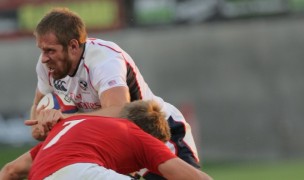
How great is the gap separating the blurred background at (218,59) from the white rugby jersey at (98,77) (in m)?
13.5

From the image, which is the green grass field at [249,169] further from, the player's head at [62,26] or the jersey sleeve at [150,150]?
the jersey sleeve at [150,150]

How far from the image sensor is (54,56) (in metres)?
7.49

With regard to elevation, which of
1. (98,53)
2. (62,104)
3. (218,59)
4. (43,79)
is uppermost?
(98,53)

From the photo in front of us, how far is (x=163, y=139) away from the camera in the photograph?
6848 millimetres

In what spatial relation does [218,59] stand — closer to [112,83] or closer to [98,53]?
[98,53]

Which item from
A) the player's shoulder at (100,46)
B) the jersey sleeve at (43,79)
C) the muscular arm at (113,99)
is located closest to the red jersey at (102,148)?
the muscular arm at (113,99)

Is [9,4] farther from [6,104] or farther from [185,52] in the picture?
[185,52]

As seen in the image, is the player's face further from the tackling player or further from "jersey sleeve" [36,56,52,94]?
the tackling player

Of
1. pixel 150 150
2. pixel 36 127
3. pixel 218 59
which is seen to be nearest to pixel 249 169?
pixel 218 59

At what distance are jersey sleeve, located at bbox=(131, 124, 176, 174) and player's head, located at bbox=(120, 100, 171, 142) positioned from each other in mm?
177

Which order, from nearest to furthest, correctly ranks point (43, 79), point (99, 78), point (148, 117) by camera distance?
point (148, 117), point (99, 78), point (43, 79)

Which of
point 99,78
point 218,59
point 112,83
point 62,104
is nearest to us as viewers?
point 112,83

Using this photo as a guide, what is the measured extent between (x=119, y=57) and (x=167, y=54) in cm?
1528

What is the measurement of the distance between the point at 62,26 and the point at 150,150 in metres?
1.35
